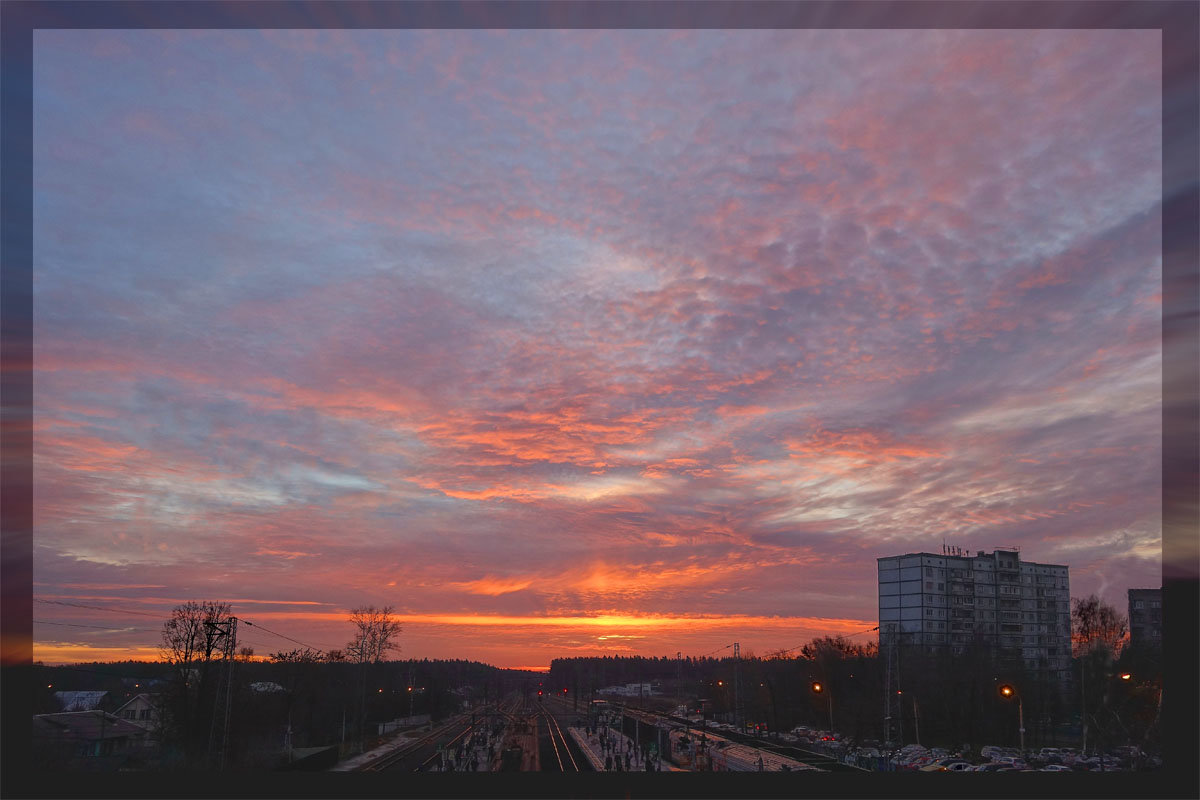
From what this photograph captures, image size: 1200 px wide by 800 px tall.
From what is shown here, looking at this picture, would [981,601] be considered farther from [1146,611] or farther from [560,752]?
[560,752]

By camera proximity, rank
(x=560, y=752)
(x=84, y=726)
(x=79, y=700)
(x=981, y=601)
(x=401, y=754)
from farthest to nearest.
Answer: (x=981, y=601) < (x=79, y=700) < (x=560, y=752) < (x=401, y=754) < (x=84, y=726)

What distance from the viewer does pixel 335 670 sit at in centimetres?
7856

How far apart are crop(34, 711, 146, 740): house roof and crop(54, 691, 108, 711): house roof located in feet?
97.4

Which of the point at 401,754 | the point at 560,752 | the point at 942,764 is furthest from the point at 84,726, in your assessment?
the point at 942,764

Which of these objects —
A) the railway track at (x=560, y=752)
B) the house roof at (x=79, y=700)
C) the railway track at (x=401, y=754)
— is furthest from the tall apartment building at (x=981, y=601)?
the house roof at (x=79, y=700)

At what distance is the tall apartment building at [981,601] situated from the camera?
9262 centimetres

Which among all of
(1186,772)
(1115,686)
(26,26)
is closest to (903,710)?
(1115,686)

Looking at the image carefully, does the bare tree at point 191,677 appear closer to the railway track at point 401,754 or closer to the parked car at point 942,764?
the railway track at point 401,754

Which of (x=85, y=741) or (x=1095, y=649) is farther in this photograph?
(x=1095, y=649)

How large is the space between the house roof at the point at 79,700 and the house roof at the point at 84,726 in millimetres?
29685

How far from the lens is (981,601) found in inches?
3760

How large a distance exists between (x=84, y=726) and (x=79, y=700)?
4072 cm

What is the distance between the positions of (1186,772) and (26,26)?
23.3 m

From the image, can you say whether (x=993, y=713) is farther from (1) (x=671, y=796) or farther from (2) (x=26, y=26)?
(2) (x=26, y=26)
